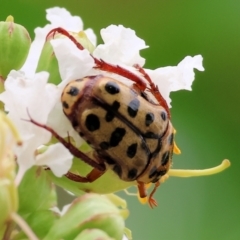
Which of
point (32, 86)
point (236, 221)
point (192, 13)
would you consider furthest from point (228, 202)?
point (32, 86)

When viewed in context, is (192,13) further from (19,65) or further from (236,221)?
(19,65)

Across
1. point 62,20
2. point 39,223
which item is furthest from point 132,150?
point 62,20

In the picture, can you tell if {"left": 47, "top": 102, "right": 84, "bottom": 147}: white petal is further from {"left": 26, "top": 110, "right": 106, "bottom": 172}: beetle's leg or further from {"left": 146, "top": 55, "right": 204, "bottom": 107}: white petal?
{"left": 146, "top": 55, "right": 204, "bottom": 107}: white petal

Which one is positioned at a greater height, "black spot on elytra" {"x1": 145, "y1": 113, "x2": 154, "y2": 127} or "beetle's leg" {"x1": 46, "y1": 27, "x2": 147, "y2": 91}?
"beetle's leg" {"x1": 46, "y1": 27, "x2": 147, "y2": 91}

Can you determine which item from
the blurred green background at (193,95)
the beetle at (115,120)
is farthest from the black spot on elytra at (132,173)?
the blurred green background at (193,95)

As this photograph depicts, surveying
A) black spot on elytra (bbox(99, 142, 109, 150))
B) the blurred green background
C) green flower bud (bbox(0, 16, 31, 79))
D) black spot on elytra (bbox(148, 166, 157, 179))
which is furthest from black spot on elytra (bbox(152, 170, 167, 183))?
the blurred green background

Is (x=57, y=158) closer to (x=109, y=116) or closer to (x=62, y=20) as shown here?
(x=109, y=116)

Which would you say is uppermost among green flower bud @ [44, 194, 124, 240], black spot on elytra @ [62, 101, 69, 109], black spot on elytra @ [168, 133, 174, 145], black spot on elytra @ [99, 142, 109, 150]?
black spot on elytra @ [62, 101, 69, 109]
